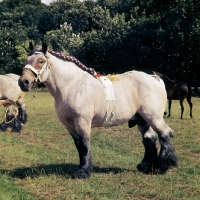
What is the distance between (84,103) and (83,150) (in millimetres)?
850

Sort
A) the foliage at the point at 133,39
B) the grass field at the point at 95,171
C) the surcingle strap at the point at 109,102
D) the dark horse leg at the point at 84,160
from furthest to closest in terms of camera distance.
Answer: the foliage at the point at 133,39
the surcingle strap at the point at 109,102
the dark horse leg at the point at 84,160
the grass field at the point at 95,171

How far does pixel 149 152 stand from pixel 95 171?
112cm

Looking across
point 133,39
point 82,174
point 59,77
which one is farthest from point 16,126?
point 133,39

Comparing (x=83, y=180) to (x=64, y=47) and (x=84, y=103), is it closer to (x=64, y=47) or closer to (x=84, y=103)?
(x=84, y=103)

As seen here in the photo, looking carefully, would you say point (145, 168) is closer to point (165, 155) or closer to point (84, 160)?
point (165, 155)

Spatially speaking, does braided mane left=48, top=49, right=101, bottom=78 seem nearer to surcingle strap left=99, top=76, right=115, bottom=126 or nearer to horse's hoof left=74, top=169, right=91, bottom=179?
surcingle strap left=99, top=76, right=115, bottom=126

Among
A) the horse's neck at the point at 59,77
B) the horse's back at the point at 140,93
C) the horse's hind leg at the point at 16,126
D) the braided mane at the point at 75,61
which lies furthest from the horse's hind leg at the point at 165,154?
the horse's hind leg at the point at 16,126

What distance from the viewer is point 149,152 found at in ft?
27.0

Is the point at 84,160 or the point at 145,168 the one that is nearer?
the point at 84,160

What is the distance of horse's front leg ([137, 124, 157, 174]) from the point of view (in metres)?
8.15

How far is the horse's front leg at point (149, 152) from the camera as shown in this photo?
8148mm

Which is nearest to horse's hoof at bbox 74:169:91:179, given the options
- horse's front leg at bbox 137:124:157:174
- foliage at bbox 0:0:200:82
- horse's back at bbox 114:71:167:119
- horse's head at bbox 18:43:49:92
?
horse's front leg at bbox 137:124:157:174

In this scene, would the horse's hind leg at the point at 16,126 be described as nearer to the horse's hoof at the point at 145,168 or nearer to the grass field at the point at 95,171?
the grass field at the point at 95,171

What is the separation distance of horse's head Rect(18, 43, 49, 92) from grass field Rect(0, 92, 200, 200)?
171cm
